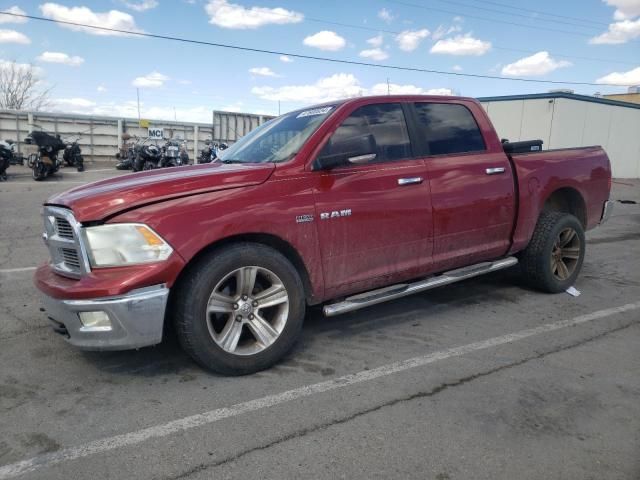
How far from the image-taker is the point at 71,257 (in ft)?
10.7

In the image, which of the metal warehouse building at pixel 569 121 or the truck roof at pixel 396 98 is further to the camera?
the metal warehouse building at pixel 569 121

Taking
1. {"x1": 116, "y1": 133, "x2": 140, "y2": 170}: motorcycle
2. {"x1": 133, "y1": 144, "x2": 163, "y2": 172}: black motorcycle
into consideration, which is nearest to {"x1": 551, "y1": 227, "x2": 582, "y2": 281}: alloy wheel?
{"x1": 133, "y1": 144, "x2": 163, "y2": 172}: black motorcycle

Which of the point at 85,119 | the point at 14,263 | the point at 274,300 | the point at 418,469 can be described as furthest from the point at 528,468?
the point at 85,119

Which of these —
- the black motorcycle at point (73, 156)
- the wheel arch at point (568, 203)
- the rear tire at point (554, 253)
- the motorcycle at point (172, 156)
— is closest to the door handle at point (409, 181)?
the rear tire at point (554, 253)

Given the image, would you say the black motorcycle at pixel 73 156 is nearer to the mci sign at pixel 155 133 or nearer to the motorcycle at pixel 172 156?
the motorcycle at pixel 172 156

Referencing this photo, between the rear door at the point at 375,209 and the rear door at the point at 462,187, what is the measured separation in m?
0.16

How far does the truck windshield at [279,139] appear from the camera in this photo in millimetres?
3918

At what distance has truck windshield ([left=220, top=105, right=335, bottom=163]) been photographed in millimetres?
3918

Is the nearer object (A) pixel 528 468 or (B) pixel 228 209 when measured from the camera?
(A) pixel 528 468

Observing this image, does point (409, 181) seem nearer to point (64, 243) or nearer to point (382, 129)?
point (382, 129)

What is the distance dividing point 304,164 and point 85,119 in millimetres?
22987

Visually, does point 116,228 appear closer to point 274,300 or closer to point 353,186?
point 274,300

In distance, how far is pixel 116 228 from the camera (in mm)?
3059

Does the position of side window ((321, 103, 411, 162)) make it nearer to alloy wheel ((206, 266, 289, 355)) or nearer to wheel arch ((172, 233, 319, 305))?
wheel arch ((172, 233, 319, 305))
